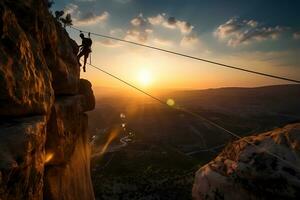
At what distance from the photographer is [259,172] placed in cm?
1500

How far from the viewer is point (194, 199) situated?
19.5 m

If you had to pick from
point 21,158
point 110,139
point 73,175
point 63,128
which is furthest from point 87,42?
point 110,139

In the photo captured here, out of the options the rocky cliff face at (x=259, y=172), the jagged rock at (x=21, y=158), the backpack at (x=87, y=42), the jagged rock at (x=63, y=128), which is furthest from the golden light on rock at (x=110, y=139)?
the jagged rock at (x=21, y=158)

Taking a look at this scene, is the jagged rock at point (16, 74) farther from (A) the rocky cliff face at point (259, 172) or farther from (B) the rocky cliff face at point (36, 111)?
(A) the rocky cliff face at point (259, 172)

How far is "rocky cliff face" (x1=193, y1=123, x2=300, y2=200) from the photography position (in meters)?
14.1

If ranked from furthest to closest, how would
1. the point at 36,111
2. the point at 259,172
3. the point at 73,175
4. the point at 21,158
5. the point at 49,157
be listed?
the point at 73,175
the point at 259,172
the point at 49,157
the point at 36,111
the point at 21,158

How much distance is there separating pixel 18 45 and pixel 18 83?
1.40 meters

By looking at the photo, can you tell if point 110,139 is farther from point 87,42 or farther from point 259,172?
point 259,172

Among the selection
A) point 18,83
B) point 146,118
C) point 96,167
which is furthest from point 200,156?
point 18,83

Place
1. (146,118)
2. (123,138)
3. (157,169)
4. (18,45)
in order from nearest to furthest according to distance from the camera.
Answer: (18,45)
(157,169)
(123,138)
(146,118)

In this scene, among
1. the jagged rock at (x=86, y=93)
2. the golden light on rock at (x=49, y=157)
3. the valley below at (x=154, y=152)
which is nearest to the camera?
the golden light on rock at (x=49, y=157)

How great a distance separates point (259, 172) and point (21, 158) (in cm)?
1261

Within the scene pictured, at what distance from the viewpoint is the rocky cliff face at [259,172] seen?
14.1 meters

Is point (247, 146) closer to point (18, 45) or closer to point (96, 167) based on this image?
point (18, 45)
